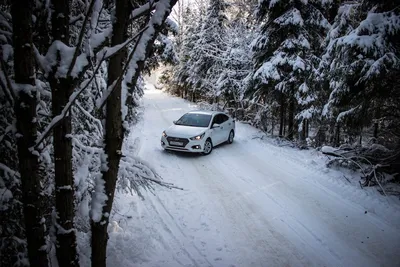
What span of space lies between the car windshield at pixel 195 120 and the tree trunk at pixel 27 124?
9.63 metres

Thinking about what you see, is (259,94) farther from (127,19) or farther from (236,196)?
(127,19)

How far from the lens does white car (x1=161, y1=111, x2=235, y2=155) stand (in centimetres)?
1030

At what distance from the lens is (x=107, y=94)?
1935 millimetres

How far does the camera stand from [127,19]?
6.64 ft

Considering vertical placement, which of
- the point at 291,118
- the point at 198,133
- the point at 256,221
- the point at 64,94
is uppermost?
the point at 64,94

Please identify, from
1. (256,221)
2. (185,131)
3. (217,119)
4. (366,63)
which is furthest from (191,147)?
(366,63)

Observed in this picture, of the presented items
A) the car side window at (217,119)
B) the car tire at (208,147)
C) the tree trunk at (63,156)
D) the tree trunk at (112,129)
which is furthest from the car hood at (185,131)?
the tree trunk at (63,156)

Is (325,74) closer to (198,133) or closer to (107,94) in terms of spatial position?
(198,133)

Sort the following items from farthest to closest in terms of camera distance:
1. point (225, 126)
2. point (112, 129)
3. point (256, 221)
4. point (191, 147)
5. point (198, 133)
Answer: point (225, 126)
point (198, 133)
point (191, 147)
point (256, 221)
point (112, 129)

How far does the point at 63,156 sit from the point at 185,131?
8850 mm

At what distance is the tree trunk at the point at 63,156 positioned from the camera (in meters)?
1.80

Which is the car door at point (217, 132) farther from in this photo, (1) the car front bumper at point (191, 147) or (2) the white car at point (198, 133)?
(1) the car front bumper at point (191, 147)

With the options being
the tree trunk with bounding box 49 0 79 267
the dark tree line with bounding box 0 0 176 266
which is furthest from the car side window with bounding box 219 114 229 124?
the tree trunk with bounding box 49 0 79 267

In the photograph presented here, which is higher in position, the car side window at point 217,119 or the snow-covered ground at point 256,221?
the car side window at point 217,119
